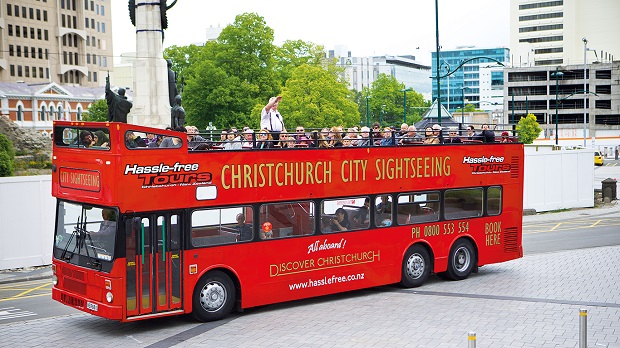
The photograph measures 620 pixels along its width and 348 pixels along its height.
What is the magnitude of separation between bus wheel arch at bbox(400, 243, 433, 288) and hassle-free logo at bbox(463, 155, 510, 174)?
7.69 feet

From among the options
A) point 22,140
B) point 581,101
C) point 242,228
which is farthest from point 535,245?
point 581,101

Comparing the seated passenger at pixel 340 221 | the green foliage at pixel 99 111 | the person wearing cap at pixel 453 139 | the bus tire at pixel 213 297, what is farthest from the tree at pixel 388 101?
the bus tire at pixel 213 297

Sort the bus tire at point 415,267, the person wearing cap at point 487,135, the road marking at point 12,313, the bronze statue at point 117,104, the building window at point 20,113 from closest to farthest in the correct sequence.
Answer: the road marking at point 12,313
the bus tire at point 415,267
the person wearing cap at point 487,135
the bronze statue at point 117,104
the building window at point 20,113

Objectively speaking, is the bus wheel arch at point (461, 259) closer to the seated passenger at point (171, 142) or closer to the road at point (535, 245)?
the road at point (535, 245)

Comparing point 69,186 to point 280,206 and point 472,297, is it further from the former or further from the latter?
point 472,297

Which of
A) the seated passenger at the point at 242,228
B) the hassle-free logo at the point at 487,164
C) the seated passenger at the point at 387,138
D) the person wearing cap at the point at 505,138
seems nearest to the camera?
the seated passenger at the point at 242,228

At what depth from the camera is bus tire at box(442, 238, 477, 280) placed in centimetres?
1852

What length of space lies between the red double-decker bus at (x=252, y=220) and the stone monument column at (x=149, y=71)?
22280mm

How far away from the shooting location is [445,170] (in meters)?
18.3

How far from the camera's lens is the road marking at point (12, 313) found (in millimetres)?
15602

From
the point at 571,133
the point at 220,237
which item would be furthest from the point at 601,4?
the point at 220,237

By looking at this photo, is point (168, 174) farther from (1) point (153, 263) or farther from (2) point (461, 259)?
(2) point (461, 259)

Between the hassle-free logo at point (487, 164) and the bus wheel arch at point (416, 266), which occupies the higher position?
the hassle-free logo at point (487, 164)

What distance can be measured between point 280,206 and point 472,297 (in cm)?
457
